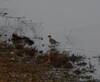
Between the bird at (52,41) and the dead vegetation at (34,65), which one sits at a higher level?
the bird at (52,41)

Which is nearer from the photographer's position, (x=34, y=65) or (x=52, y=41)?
(x=34, y=65)

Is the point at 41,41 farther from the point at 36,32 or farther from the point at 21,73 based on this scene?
the point at 21,73

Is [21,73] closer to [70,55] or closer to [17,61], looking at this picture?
[17,61]

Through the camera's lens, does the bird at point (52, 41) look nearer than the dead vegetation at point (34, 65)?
No

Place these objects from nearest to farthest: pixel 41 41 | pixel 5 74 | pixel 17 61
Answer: pixel 5 74
pixel 17 61
pixel 41 41

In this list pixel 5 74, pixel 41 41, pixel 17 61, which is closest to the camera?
pixel 5 74

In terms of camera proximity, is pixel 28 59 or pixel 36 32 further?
pixel 36 32

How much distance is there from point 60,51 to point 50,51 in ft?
1.04

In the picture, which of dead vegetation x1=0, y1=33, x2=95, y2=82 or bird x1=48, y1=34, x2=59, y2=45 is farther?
bird x1=48, y1=34, x2=59, y2=45

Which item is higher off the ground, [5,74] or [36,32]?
[36,32]

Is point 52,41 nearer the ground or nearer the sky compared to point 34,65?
nearer the sky

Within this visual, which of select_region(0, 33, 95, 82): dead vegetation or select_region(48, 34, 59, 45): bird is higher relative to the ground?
select_region(48, 34, 59, 45): bird

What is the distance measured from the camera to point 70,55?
744cm

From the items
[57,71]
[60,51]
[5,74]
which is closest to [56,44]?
[60,51]
